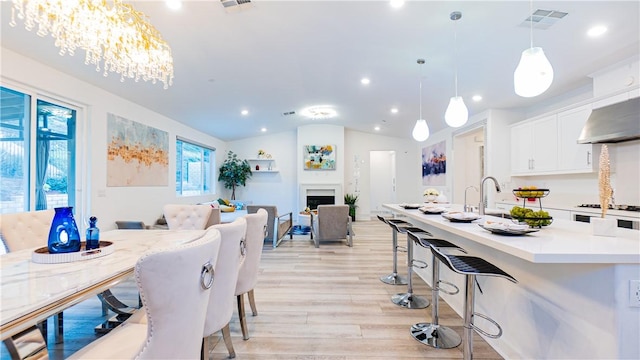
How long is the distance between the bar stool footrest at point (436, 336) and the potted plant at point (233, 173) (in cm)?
701

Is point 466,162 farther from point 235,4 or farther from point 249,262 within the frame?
point 249,262

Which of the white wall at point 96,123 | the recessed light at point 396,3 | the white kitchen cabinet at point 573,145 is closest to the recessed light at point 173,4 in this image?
the white wall at point 96,123

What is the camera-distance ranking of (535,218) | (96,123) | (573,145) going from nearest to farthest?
(535,218), (96,123), (573,145)

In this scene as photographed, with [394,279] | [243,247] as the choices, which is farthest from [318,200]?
[243,247]

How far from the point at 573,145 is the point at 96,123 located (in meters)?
6.60

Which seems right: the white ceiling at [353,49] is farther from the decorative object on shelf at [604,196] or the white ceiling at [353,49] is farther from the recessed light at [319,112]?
the decorative object on shelf at [604,196]

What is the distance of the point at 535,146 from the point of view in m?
4.63

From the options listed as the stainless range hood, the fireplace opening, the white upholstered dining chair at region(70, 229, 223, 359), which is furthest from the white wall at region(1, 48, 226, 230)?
the stainless range hood

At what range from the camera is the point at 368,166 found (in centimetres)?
923

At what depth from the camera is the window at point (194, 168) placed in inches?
251

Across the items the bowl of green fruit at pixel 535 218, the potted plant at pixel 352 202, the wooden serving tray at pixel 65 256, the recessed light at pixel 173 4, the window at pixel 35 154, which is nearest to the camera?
the wooden serving tray at pixel 65 256

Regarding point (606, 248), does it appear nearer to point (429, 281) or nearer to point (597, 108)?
point (429, 281)

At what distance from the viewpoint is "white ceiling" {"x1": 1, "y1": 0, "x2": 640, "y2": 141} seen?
2725 millimetres

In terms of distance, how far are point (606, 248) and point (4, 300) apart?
244cm
